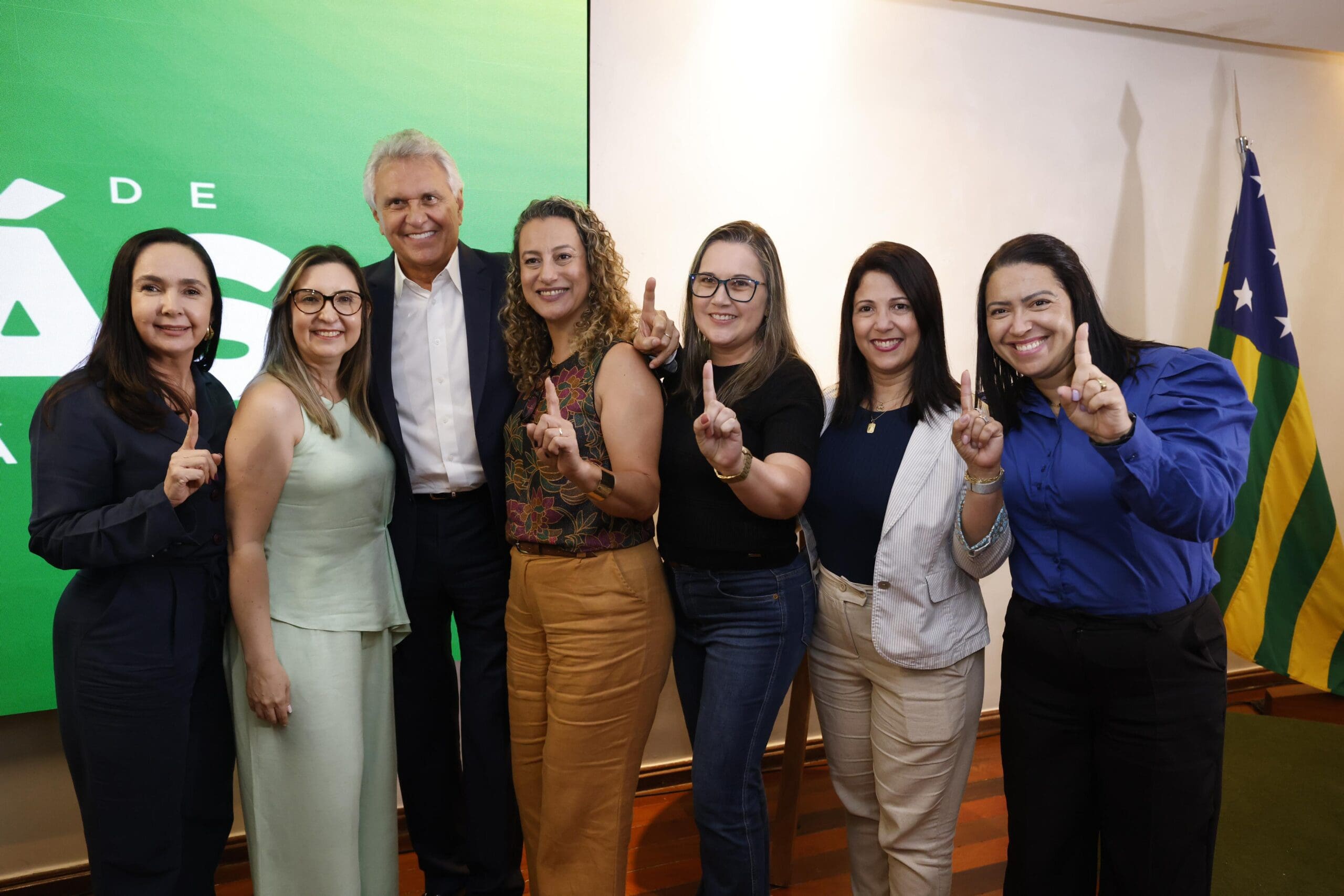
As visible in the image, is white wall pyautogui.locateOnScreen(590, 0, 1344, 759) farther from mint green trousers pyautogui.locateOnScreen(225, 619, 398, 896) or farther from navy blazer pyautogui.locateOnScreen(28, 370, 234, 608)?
navy blazer pyautogui.locateOnScreen(28, 370, 234, 608)

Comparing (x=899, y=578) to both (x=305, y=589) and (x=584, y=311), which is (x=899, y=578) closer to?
(x=584, y=311)

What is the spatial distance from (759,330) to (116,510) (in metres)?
1.45

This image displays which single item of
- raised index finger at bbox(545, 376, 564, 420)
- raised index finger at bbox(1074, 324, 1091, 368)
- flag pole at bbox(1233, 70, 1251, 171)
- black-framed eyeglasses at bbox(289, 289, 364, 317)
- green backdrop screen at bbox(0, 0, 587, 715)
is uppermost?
flag pole at bbox(1233, 70, 1251, 171)

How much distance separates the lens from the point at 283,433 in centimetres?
188

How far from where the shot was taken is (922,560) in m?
1.95

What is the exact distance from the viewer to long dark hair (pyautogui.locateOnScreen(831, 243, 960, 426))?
2.01 metres

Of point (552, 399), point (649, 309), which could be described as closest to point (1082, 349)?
point (649, 309)

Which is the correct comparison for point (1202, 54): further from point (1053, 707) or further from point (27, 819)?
point (27, 819)

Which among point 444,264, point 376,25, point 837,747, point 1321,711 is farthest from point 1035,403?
point 1321,711

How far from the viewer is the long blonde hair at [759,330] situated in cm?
205

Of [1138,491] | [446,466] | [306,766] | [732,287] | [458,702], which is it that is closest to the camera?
[1138,491]

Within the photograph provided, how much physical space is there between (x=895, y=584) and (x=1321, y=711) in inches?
140

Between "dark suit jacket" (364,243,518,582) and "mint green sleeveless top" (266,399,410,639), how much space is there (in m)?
0.14

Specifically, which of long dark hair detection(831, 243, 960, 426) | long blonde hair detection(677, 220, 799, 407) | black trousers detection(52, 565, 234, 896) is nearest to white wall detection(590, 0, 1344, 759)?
long blonde hair detection(677, 220, 799, 407)
